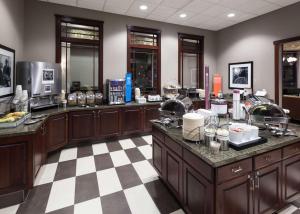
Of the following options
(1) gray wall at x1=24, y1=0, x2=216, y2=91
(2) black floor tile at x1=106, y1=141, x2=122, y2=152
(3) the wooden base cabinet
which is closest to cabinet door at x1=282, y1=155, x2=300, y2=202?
(2) black floor tile at x1=106, y1=141, x2=122, y2=152

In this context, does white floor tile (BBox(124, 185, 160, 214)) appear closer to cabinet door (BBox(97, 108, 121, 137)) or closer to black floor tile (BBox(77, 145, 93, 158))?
black floor tile (BBox(77, 145, 93, 158))

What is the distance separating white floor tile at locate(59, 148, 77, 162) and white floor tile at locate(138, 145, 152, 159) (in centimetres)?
136

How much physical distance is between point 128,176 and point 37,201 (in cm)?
121

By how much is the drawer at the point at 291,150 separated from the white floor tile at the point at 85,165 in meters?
2.65

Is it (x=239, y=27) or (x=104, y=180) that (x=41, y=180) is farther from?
(x=239, y=27)

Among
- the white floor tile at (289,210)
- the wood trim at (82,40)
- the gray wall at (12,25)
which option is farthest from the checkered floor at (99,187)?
the wood trim at (82,40)

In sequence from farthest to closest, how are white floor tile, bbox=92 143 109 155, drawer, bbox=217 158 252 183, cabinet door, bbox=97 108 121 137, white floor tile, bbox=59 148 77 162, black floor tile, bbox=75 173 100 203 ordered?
cabinet door, bbox=97 108 121 137 < white floor tile, bbox=92 143 109 155 < white floor tile, bbox=59 148 77 162 < black floor tile, bbox=75 173 100 203 < drawer, bbox=217 158 252 183

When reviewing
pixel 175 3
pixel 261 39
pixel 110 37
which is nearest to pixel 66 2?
pixel 110 37

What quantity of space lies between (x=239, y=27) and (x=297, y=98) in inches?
112

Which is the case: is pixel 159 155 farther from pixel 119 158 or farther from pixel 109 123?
pixel 109 123

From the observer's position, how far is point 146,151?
3.75 m

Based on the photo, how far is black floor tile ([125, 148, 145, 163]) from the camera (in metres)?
3.35

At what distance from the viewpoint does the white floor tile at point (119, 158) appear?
125 inches

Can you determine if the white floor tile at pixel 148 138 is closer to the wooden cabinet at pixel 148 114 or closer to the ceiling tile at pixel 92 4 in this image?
the wooden cabinet at pixel 148 114
